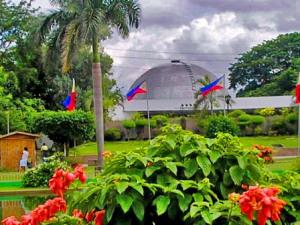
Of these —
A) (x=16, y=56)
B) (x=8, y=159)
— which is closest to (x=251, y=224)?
(x=8, y=159)

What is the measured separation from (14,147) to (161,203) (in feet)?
77.5

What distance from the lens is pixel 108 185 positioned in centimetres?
298

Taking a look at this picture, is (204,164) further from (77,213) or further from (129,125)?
(129,125)

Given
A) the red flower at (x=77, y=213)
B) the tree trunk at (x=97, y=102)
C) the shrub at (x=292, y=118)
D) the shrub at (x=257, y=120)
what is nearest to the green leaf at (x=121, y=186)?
the red flower at (x=77, y=213)

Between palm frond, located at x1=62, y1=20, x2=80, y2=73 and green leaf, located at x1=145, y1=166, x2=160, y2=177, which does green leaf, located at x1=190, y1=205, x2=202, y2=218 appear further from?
palm frond, located at x1=62, y1=20, x2=80, y2=73

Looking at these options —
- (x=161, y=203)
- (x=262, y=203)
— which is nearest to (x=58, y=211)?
(x=161, y=203)

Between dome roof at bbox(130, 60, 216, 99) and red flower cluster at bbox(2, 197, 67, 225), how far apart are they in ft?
179

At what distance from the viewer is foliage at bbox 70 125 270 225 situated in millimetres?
2951

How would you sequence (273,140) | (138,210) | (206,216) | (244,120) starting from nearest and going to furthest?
(206,216), (138,210), (273,140), (244,120)

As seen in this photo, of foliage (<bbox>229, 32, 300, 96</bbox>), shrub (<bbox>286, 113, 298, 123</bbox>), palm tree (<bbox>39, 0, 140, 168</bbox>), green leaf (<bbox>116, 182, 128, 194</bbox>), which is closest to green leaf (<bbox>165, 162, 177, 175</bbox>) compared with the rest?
green leaf (<bbox>116, 182, 128, 194</bbox>)

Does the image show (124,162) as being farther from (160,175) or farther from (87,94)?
(87,94)

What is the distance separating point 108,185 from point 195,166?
0.57 metres

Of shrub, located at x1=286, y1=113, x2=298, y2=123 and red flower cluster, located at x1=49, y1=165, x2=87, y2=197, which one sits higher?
shrub, located at x1=286, y1=113, x2=298, y2=123

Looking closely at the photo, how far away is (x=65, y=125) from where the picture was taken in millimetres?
26469
